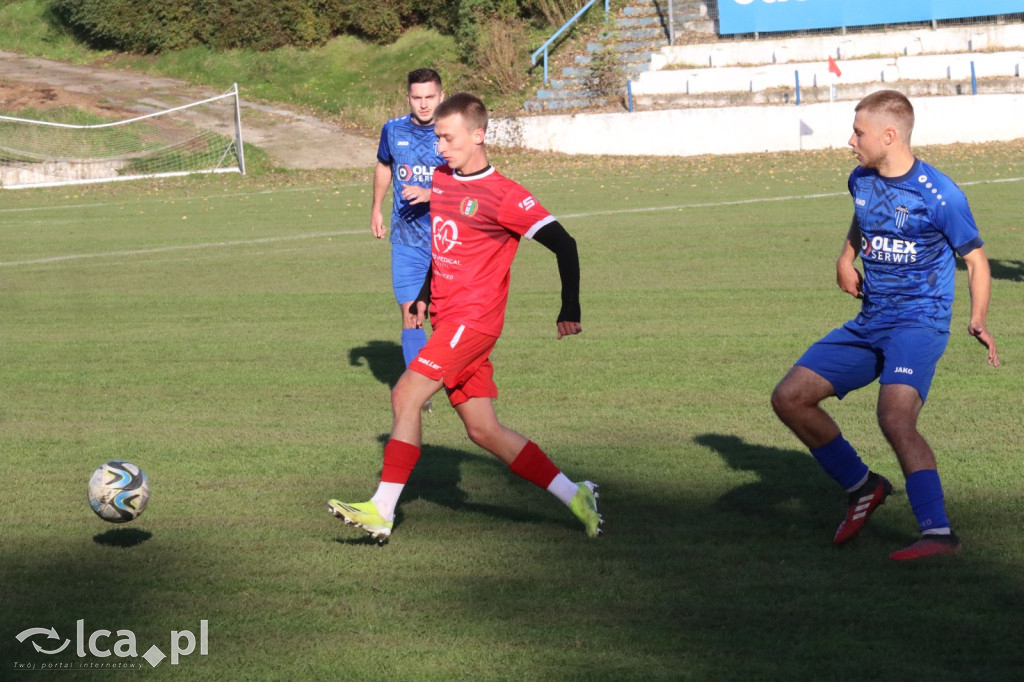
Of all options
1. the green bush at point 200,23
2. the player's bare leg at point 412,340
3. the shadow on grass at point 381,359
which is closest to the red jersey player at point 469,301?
the player's bare leg at point 412,340

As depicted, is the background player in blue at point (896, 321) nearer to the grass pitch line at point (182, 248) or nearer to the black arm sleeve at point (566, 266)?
the black arm sleeve at point (566, 266)

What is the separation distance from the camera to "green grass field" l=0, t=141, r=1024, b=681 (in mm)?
4176

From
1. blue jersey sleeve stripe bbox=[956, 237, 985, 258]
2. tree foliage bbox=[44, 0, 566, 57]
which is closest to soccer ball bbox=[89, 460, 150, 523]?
blue jersey sleeve stripe bbox=[956, 237, 985, 258]

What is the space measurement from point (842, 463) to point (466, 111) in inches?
89.1

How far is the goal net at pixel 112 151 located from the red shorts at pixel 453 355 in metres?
25.0

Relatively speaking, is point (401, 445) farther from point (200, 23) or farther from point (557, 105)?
point (200, 23)

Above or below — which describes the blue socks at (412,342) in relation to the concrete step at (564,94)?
below

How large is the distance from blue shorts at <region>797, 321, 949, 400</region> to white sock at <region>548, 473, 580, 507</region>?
1.15 m

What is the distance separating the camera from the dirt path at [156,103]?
30984mm

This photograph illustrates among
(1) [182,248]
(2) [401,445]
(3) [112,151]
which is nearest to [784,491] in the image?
(2) [401,445]

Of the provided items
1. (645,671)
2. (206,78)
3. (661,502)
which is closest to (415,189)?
(661,502)

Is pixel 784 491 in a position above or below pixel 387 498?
below

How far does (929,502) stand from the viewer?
4906mm

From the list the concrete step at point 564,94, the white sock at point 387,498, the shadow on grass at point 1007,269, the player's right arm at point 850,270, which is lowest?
the shadow on grass at point 1007,269
